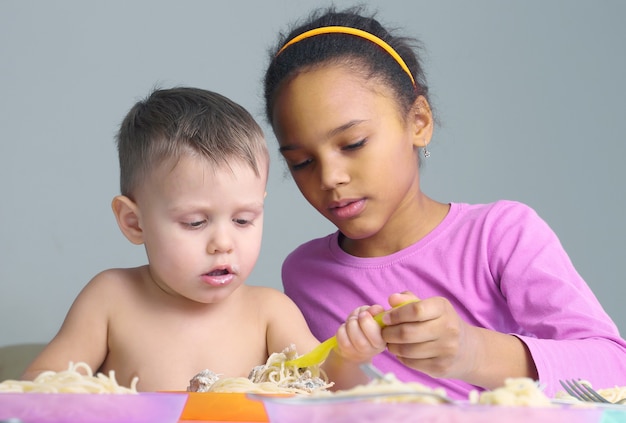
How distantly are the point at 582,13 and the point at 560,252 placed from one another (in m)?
1.36

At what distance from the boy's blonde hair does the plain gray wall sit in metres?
1.25

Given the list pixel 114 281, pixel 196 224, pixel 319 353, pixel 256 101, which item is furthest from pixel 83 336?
pixel 256 101

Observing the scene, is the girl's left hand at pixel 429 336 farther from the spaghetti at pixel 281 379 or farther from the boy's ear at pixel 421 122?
the boy's ear at pixel 421 122

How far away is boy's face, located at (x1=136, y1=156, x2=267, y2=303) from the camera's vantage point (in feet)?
3.70

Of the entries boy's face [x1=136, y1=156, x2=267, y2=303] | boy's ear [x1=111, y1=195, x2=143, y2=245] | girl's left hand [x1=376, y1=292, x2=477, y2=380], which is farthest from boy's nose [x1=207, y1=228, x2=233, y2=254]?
girl's left hand [x1=376, y1=292, x2=477, y2=380]

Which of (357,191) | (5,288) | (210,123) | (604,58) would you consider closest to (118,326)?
(210,123)

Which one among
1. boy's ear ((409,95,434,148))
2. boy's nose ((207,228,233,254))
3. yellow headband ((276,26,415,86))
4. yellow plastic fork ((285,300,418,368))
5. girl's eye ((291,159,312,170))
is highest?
yellow headband ((276,26,415,86))

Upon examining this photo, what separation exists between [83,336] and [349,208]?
1.52 ft

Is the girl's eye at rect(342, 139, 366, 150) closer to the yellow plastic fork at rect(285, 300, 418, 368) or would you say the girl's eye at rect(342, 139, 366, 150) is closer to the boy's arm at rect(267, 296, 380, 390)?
the boy's arm at rect(267, 296, 380, 390)

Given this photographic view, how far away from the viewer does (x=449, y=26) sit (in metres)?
2.60

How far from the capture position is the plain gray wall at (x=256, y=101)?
8.11 feet

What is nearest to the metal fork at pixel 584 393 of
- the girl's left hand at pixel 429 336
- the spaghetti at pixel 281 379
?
the girl's left hand at pixel 429 336

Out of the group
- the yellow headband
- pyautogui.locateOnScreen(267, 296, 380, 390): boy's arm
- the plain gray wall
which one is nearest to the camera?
pyautogui.locateOnScreen(267, 296, 380, 390): boy's arm

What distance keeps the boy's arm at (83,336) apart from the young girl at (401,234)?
38 cm
